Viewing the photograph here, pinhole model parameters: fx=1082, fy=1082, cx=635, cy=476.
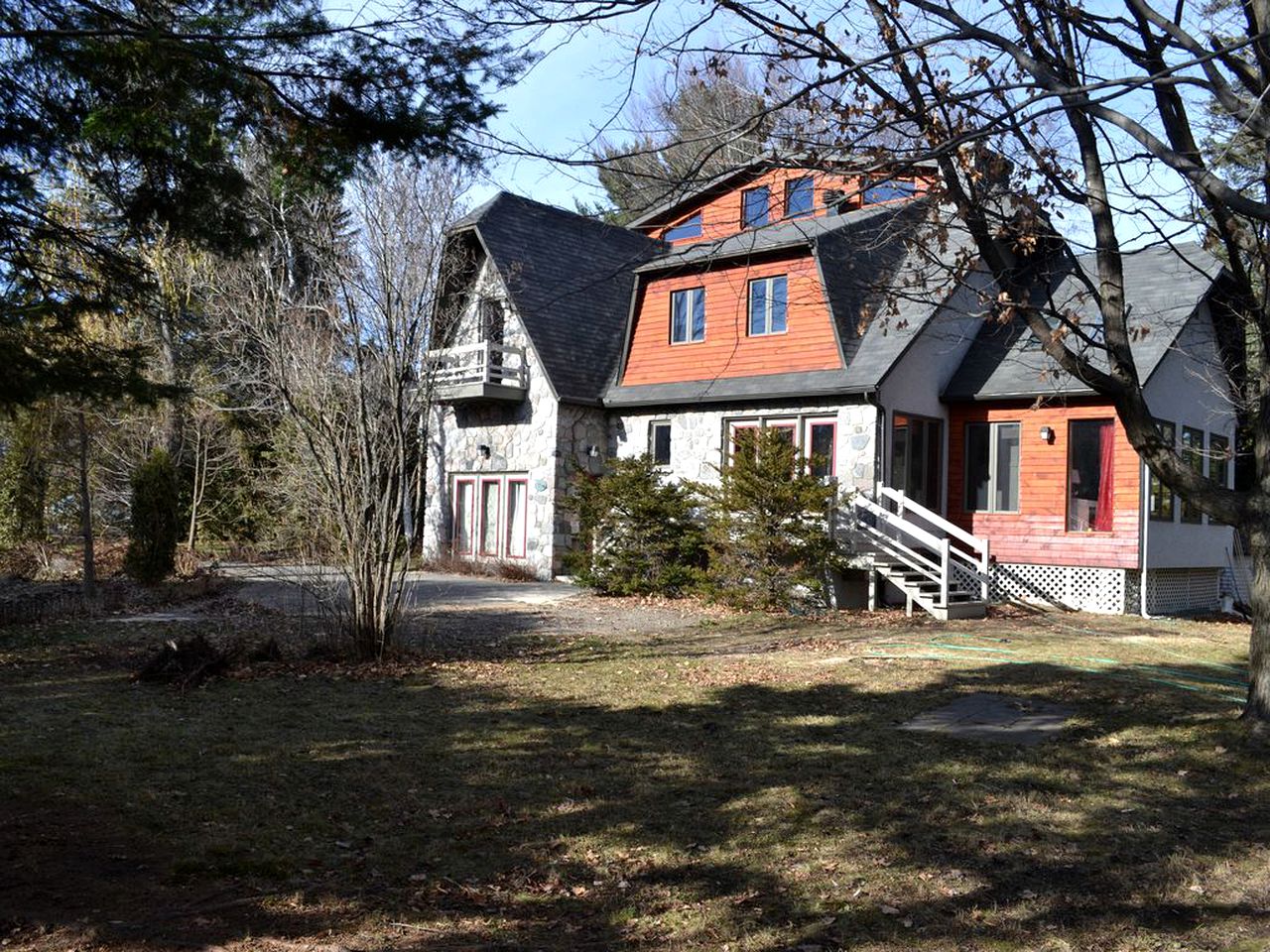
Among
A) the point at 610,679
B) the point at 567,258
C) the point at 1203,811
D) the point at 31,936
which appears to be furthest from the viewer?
the point at 567,258

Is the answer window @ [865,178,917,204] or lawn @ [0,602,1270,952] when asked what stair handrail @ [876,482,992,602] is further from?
window @ [865,178,917,204]

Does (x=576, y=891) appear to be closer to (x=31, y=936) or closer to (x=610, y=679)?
(x=31, y=936)

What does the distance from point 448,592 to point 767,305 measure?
7.40 meters

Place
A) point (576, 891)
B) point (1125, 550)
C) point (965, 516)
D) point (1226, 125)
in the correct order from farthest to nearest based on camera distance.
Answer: point (965, 516) → point (1125, 550) → point (1226, 125) → point (576, 891)

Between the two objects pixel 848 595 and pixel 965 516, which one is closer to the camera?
pixel 848 595

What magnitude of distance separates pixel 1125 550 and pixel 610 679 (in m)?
10.8

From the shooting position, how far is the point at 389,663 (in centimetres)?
997

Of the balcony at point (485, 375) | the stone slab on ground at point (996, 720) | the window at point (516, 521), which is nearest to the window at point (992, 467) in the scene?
the window at point (516, 521)

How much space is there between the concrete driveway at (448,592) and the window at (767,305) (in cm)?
569

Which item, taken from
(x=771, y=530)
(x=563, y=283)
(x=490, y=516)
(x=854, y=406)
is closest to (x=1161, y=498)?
(x=854, y=406)

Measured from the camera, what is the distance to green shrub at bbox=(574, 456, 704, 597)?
1714 cm

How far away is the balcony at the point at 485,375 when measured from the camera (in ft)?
68.0

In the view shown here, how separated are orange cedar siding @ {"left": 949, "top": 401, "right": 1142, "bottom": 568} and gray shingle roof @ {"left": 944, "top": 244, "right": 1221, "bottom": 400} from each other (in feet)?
1.46

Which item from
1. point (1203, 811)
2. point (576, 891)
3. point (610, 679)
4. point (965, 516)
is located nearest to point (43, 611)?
point (610, 679)
